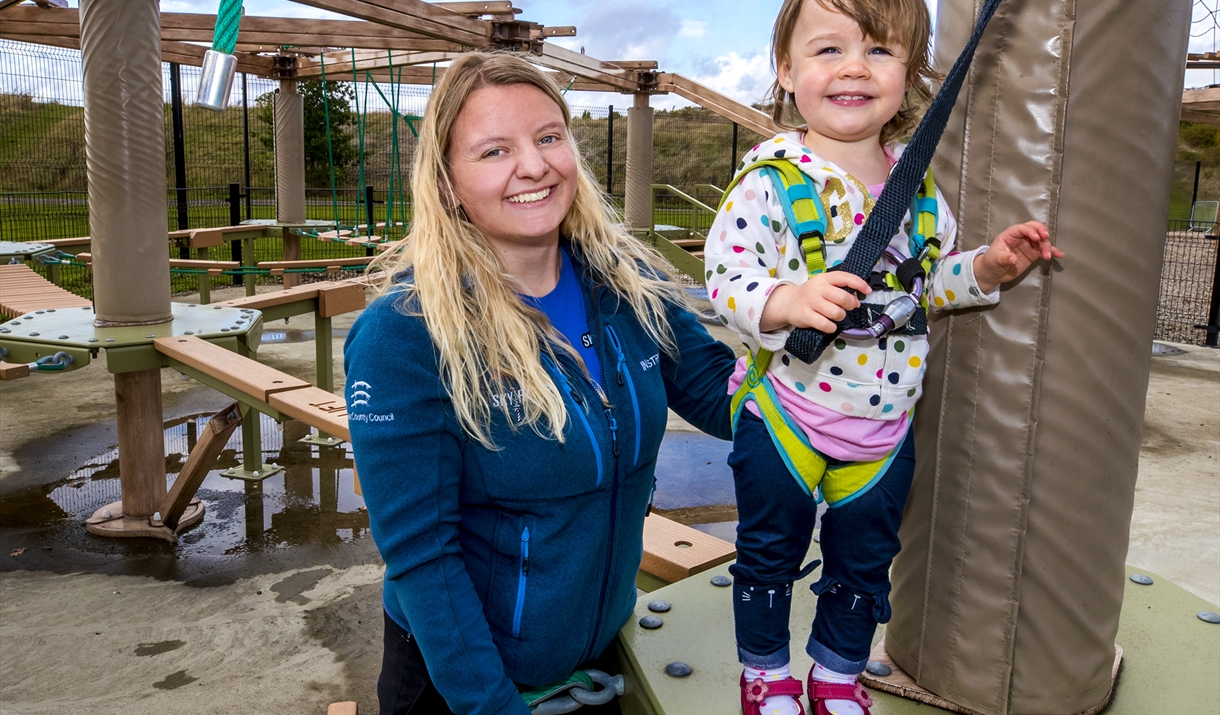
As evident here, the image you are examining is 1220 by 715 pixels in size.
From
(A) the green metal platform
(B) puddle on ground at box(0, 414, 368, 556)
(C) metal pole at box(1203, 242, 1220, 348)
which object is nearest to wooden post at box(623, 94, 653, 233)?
(C) metal pole at box(1203, 242, 1220, 348)

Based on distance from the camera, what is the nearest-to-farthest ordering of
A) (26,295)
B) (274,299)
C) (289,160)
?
(274,299) → (26,295) → (289,160)

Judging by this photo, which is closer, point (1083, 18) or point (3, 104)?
point (1083, 18)

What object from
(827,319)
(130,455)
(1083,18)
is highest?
(1083,18)

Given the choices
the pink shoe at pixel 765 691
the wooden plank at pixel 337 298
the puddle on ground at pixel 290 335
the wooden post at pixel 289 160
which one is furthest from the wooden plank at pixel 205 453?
the wooden post at pixel 289 160

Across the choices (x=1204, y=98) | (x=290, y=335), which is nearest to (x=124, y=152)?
(x=290, y=335)

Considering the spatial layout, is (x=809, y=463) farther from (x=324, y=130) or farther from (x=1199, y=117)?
(x=324, y=130)

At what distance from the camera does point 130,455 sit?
451 cm

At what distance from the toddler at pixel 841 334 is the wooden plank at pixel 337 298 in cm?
467

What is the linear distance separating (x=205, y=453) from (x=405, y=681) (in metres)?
3.03

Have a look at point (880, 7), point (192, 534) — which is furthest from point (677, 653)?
point (192, 534)

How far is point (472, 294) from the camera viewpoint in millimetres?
1508

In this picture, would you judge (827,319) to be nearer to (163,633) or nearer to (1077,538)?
(1077,538)

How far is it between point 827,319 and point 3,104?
24934 mm

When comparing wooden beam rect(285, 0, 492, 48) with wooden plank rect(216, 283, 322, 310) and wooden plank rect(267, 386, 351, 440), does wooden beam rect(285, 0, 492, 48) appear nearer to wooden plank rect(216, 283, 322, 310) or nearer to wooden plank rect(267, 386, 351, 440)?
wooden plank rect(216, 283, 322, 310)
